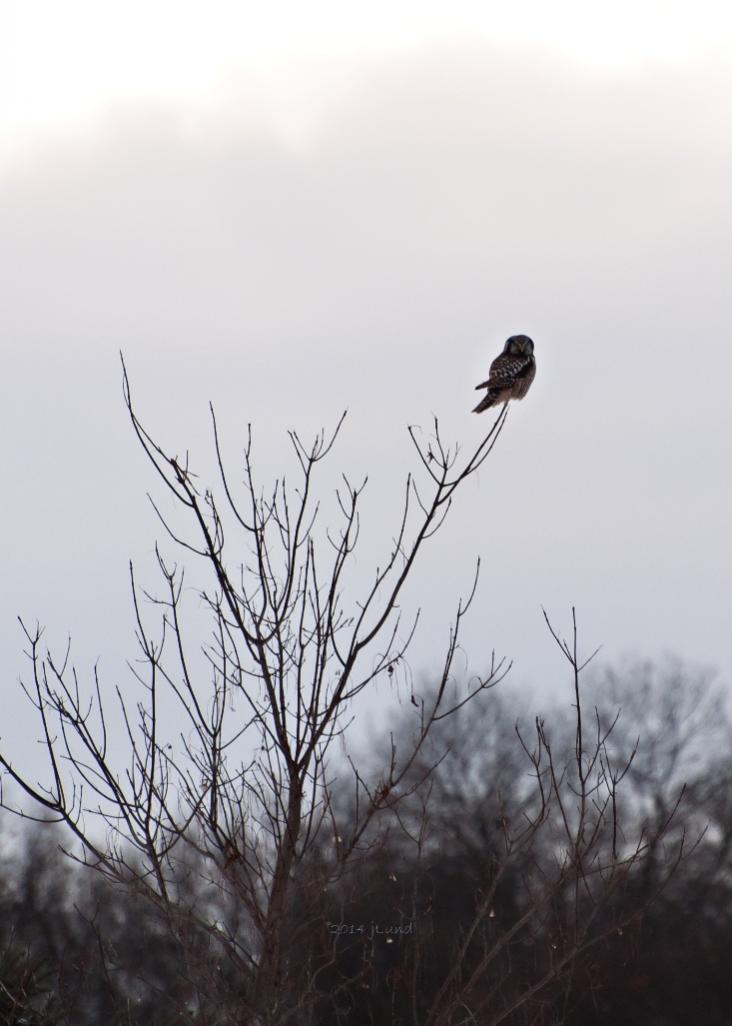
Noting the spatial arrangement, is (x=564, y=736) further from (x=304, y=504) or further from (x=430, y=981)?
(x=304, y=504)

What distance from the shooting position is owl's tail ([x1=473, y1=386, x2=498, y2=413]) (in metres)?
10.9

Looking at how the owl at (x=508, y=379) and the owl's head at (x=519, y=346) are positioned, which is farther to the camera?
the owl's head at (x=519, y=346)

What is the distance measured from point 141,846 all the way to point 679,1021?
30123 mm

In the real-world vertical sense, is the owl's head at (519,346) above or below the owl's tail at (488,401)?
above

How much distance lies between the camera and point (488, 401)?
1100 cm

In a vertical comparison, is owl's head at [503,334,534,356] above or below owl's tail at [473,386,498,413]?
above

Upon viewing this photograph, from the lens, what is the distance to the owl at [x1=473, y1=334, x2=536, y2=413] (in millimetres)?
10797

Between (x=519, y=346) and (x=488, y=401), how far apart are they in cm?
162

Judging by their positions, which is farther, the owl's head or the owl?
the owl's head

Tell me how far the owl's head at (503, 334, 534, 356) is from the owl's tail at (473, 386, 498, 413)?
112cm

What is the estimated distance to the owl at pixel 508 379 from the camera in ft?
35.4

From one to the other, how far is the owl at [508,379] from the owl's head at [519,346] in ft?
0.48

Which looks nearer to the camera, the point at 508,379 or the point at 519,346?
the point at 508,379

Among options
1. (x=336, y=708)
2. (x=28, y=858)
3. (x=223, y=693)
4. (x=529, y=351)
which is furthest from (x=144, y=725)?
(x=28, y=858)
